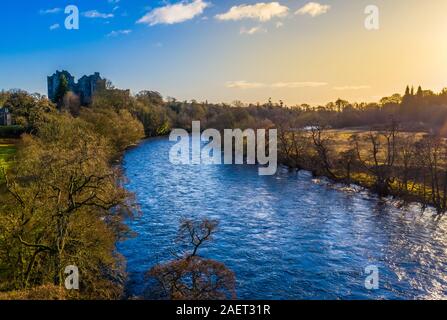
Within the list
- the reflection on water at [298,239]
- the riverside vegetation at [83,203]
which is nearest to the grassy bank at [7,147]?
the riverside vegetation at [83,203]

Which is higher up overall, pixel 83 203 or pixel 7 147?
pixel 7 147

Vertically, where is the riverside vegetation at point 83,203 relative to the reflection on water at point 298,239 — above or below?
above

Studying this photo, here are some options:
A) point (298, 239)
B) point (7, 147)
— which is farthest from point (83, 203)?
point (7, 147)

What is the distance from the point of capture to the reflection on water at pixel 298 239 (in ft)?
86.5

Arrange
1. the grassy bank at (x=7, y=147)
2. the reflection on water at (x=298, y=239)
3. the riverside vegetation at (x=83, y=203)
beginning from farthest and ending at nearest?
the grassy bank at (x=7, y=147) → the reflection on water at (x=298, y=239) → the riverside vegetation at (x=83, y=203)

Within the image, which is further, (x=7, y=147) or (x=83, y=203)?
(x=7, y=147)

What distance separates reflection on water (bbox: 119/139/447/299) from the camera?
26.4m

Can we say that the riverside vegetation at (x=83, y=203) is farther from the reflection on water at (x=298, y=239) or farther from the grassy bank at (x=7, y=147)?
the grassy bank at (x=7, y=147)

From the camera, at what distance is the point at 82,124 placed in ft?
220

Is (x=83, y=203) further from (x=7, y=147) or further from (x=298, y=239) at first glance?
(x=7, y=147)

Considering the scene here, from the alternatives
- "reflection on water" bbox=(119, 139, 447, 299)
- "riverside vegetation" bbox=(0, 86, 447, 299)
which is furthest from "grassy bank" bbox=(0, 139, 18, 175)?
"reflection on water" bbox=(119, 139, 447, 299)

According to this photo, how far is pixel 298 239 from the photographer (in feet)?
115

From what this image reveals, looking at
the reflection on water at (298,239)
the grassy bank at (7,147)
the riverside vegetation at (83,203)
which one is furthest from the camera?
the grassy bank at (7,147)

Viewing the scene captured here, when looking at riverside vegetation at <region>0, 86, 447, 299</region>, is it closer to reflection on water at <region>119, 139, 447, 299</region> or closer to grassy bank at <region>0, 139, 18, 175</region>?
reflection on water at <region>119, 139, 447, 299</region>
